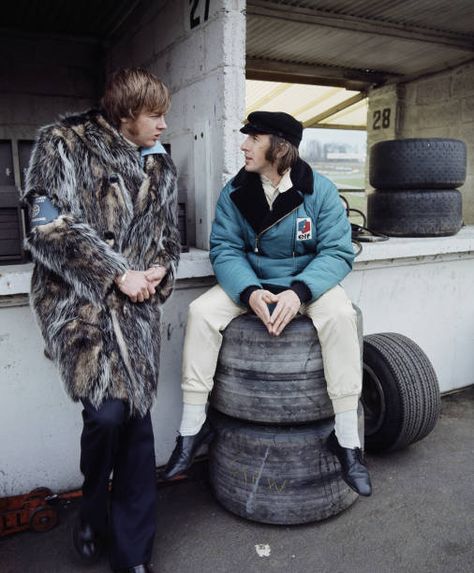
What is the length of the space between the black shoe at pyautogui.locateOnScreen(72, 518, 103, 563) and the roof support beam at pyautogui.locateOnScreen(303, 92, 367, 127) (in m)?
5.95

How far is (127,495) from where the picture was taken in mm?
2113

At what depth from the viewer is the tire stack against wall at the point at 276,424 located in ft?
7.49

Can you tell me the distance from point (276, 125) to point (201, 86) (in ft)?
2.36

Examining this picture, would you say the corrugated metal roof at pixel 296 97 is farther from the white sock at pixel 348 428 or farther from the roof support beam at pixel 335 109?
the white sock at pixel 348 428

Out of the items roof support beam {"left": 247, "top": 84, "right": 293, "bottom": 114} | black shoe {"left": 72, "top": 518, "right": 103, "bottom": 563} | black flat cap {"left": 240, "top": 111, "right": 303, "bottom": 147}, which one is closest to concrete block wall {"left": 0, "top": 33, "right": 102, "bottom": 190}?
roof support beam {"left": 247, "top": 84, "right": 293, "bottom": 114}

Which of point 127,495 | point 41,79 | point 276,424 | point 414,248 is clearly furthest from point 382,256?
point 41,79

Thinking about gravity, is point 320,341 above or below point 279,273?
below

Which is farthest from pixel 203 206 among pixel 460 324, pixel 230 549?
pixel 460 324

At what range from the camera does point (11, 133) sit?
4715mm

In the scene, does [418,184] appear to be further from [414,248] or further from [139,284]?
[139,284]

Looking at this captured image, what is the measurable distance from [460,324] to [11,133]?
411 cm

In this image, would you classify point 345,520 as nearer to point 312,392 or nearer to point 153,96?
point 312,392

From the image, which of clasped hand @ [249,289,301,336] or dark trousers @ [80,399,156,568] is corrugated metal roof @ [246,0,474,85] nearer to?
clasped hand @ [249,289,301,336]

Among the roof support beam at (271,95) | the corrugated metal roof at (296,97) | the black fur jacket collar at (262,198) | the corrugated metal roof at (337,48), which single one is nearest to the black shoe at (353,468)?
the black fur jacket collar at (262,198)
